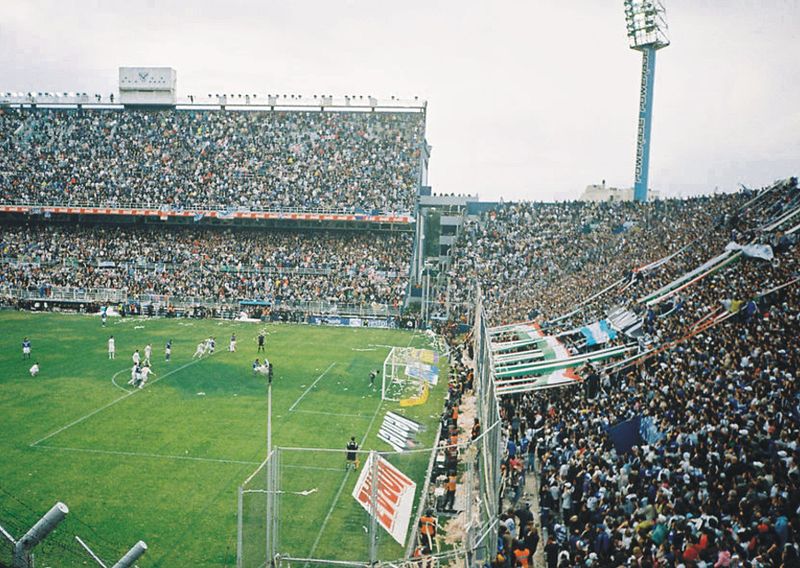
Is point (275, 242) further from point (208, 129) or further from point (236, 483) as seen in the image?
point (236, 483)

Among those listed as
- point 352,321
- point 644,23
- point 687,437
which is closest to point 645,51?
point 644,23

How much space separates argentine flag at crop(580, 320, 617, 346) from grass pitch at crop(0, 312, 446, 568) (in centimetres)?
642

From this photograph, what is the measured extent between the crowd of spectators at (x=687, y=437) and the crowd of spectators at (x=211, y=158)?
111ft

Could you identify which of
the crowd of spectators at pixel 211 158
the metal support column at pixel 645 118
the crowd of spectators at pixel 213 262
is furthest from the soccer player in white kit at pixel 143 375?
the metal support column at pixel 645 118

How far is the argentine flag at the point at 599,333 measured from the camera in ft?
81.6

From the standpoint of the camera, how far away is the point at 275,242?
57656 millimetres

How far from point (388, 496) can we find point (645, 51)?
160 ft

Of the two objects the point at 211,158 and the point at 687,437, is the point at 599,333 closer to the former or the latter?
the point at 687,437

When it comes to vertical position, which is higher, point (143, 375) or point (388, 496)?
point (388, 496)

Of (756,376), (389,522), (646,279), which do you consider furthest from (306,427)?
(646,279)

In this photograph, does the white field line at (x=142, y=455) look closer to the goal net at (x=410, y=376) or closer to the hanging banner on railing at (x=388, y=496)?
the goal net at (x=410, y=376)

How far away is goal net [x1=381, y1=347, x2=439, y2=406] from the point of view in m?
26.7

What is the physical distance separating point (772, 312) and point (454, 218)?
43632 millimetres

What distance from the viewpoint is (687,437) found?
14.1 metres
